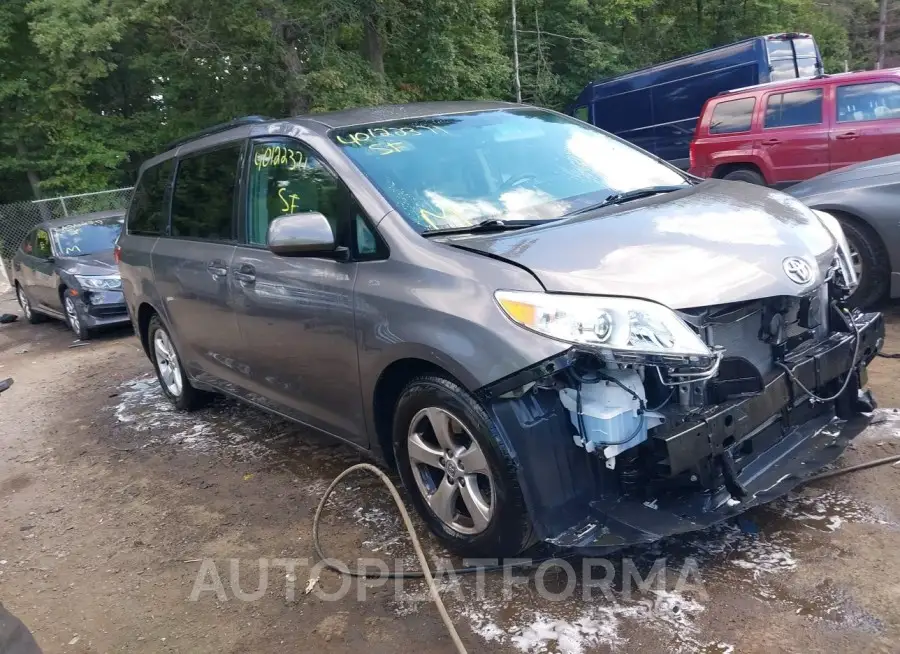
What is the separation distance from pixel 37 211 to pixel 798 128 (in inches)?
653

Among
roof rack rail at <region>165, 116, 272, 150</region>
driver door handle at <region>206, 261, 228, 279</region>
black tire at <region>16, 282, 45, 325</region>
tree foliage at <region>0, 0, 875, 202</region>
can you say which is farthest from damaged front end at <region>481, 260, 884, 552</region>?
tree foliage at <region>0, 0, 875, 202</region>

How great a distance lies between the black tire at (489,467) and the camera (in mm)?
2629

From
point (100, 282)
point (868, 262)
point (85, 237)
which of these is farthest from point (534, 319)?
point (85, 237)

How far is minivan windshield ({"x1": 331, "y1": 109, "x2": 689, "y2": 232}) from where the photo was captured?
328 centimetres

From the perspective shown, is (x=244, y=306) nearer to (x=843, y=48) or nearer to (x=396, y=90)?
(x=396, y=90)

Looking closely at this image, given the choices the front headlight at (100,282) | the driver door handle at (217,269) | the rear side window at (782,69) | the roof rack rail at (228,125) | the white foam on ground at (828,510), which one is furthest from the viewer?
the rear side window at (782,69)

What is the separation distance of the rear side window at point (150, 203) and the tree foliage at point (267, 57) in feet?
36.0

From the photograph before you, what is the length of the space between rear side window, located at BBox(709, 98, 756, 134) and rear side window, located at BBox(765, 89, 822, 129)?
33 centimetres

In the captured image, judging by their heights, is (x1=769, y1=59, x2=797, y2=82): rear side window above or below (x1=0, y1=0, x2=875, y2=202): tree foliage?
below

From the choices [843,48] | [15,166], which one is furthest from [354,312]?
[843,48]

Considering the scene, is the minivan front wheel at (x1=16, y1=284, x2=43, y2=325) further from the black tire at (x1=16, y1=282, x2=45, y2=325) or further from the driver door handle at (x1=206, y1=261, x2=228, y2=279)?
the driver door handle at (x1=206, y1=261, x2=228, y2=279)

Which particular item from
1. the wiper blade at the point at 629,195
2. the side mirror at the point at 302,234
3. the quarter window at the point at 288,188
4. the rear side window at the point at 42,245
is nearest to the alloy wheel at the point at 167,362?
the quarter window at the point at 288,188

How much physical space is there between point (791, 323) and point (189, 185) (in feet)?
12.1

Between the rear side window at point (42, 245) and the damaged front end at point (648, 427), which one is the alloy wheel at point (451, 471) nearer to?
the damaged front end at point (648, 427)
